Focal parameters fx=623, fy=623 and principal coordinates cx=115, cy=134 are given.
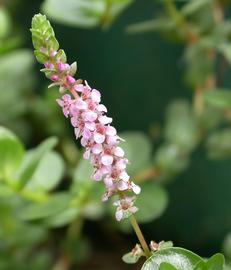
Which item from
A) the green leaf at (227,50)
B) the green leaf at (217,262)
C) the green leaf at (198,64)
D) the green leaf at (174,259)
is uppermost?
the green leaf at (198,64)

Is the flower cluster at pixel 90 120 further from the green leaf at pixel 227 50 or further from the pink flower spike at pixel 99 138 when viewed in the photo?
the green leaf at pixel 227 50

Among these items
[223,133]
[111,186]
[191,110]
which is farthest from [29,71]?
[111,186]

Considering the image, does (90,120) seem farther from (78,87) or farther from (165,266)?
(165,266)

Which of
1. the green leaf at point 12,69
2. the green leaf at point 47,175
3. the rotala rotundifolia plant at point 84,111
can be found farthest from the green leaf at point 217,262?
the green leaf at point 12,69

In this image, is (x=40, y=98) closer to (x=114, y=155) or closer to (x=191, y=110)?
(x=191, y=110)

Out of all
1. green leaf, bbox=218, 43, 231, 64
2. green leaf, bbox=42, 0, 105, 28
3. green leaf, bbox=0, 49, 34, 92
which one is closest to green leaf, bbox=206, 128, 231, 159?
green leaf, bbox=218, 43, 231, 64

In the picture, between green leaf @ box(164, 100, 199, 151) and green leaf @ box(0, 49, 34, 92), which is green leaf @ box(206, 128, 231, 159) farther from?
green leaf @ box(0, 49, 34, 92)

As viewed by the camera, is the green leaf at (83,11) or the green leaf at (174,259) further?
the green leaf at (83,11)
